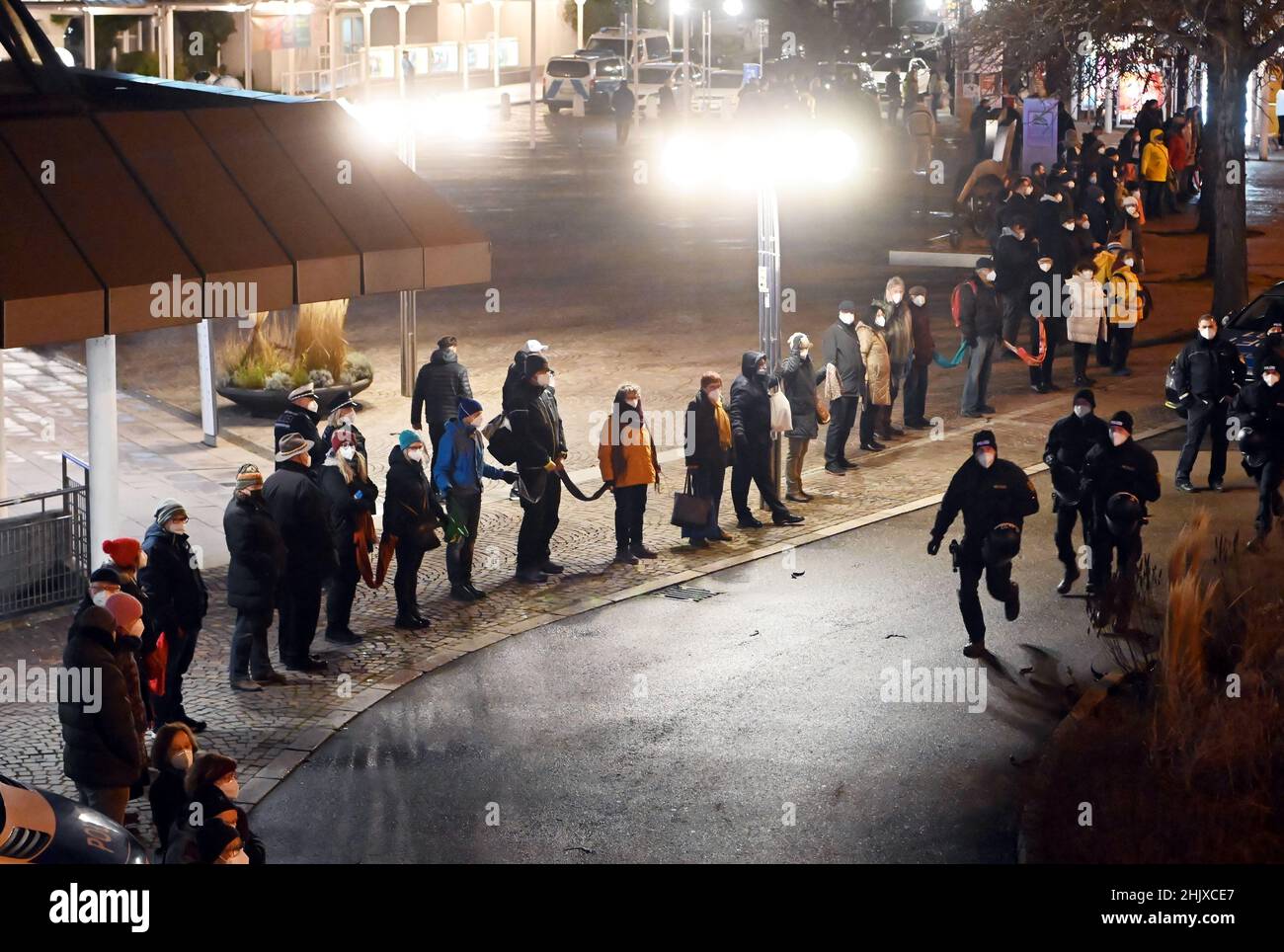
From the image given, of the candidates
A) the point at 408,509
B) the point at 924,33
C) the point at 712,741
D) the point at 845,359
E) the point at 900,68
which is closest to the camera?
the point at 712,741

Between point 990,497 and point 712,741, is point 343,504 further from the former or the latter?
point 990,497

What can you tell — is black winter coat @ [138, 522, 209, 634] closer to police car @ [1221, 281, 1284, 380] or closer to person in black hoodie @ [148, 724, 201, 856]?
person in black hoodie @ [148, 724, 201, 856]

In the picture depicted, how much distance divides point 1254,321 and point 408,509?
11325 mm

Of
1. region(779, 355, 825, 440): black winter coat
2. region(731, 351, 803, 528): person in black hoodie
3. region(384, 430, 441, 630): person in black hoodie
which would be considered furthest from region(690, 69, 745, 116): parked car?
region(384, 430, 441, 630): person in black hoodie

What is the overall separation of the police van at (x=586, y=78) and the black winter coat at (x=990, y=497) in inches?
1773

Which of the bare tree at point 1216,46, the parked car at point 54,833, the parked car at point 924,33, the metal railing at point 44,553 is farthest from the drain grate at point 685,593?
the parked car at point 924,33

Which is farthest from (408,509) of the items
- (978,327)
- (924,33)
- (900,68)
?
(924,33)

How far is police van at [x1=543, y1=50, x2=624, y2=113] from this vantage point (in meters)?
56.7

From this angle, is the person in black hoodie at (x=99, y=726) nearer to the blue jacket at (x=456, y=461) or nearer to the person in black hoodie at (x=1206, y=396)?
the blue jacket at (x=456, y=461)

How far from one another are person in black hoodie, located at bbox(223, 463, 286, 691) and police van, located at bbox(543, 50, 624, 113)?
46012mm

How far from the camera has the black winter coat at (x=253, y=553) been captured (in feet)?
38.7

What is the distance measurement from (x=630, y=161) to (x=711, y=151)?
2.17m

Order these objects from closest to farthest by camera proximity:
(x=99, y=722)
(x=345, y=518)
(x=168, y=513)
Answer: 1. (x=99, y=722)
2. (x=168, y=513)
3. (x=345, y=518)

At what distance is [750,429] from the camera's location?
1598cm
